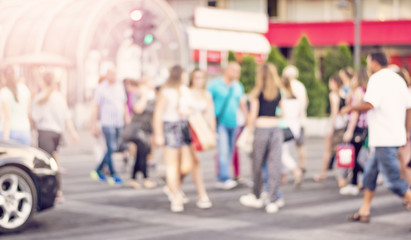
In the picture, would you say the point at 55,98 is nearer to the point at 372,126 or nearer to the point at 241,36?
the point at 372,126

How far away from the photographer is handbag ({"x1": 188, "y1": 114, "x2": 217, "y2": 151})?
994 centimetres

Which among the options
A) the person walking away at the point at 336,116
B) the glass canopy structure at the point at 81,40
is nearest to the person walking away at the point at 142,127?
the person walking away at the point at 336,116

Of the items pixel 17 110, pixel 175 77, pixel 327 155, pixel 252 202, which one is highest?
pixel 175 77

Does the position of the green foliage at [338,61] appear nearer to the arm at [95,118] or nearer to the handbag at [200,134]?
the arm at [95,118]

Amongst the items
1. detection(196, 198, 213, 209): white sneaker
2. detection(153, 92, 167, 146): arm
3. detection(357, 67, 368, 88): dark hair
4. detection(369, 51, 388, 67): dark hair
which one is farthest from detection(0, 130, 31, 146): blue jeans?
detection(357, 67, 368, 88): dark hair

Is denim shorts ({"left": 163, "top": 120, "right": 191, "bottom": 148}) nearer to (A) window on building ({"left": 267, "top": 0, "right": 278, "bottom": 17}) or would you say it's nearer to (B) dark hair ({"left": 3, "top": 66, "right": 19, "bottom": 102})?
(B) dark hair ({"left": 3, "top": 66, "right": 19, "bottom": 102})

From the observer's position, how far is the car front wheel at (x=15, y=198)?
8.10 metres

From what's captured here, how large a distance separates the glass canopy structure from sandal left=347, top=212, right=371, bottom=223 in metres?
22.4

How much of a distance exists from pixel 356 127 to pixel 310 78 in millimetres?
16377

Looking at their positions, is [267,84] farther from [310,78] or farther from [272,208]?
[310,78]

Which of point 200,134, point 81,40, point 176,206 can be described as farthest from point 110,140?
point 81,40

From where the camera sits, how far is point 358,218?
8.84 meters

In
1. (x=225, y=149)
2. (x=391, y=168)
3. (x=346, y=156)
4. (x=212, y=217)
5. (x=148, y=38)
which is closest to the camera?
(x=391, y=168)

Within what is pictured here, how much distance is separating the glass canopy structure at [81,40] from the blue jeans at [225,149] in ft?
61.6
